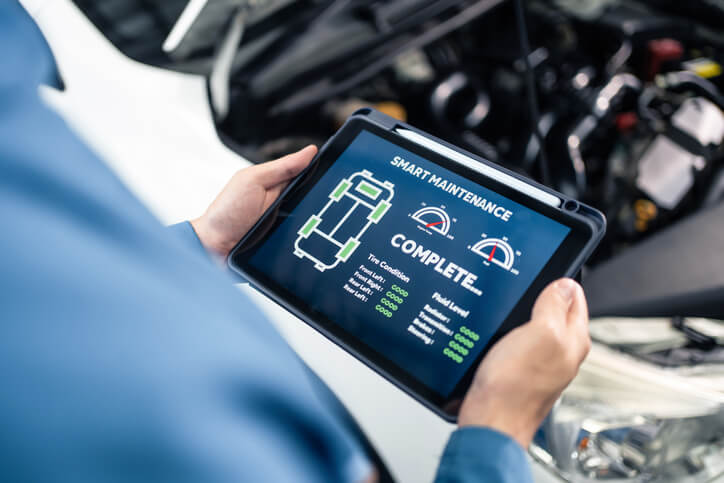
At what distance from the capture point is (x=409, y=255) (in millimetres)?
679

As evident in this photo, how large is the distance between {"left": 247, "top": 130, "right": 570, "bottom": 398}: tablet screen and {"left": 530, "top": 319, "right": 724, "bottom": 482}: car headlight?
0.25 meters

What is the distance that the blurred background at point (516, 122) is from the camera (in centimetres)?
76

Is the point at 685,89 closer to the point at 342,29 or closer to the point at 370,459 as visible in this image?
the point at 342,29

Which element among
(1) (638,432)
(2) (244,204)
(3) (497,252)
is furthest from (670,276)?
(2) (244,204)

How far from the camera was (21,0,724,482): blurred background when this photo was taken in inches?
29.8

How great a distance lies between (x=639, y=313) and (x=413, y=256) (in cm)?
51

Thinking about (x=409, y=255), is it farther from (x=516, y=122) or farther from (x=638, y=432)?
(x=516, y=122)

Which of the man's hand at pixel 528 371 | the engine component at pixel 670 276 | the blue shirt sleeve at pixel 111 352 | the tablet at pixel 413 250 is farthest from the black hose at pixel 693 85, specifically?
the blue shirt sleeve at pixel 111 352

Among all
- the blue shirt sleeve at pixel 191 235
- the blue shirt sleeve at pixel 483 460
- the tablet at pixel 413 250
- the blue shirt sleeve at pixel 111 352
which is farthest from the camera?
the blue shirt sleeve at pixel 191 235

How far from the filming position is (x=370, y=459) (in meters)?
0.71

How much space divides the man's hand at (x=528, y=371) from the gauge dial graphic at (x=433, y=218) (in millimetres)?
160

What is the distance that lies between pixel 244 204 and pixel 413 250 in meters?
0.30

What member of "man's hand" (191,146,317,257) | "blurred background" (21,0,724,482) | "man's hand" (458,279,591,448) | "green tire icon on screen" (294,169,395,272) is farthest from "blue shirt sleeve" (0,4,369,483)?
"man's hand" (191,146,317,257)

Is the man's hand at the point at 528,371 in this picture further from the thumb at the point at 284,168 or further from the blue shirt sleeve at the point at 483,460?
the thumb at the point at 284,168
